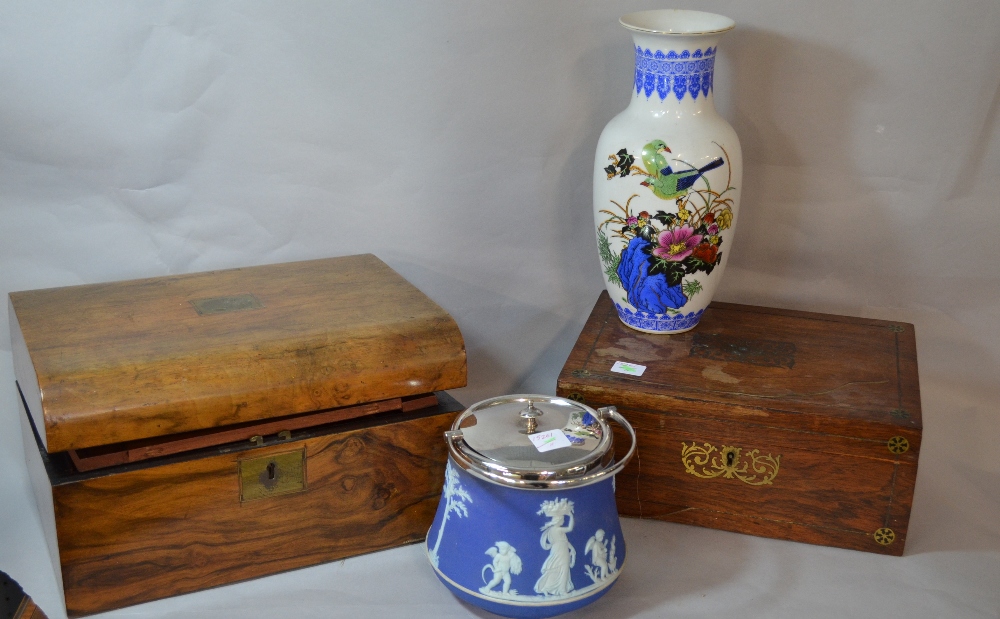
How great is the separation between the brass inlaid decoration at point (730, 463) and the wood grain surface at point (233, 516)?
375 mm

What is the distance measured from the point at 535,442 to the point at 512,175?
28.2 inches

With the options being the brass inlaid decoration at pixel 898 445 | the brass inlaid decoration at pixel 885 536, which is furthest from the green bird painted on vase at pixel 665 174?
the brass inlaid decoration at pixel 885 536

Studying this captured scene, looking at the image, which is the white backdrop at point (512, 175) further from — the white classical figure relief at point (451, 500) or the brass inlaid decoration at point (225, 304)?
the brass inlaid decoration at point (225, 304)

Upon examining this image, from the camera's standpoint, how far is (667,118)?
153 centimetres

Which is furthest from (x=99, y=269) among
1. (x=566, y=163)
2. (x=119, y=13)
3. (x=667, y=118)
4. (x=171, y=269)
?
(x=667, y=118)

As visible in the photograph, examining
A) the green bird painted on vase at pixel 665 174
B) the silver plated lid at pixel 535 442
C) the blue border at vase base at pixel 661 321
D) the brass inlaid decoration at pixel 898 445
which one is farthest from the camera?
the blue border at vase base at pixel 661 321

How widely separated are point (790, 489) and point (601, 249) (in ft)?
1.63

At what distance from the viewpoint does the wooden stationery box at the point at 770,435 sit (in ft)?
4.61

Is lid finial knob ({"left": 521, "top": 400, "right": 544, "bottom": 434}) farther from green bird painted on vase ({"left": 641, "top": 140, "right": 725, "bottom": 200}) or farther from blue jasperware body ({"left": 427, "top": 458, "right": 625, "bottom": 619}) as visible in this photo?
green bird painted on vase ({"left": 641, "top": 140, "right": 725, "bottom": 200})

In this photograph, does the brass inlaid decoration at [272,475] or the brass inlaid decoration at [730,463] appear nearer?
the brass inlaid decoration at [272,475]

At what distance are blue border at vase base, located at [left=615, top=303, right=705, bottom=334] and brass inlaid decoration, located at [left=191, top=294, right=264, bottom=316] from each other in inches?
24.6

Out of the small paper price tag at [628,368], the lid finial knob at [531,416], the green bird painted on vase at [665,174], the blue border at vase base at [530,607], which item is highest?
the green bird painted on vase at [665,174]

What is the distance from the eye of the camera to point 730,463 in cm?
146

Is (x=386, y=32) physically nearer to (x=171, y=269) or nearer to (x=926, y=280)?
(x=171, y=269)
